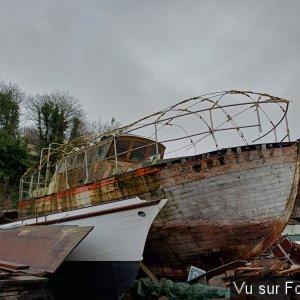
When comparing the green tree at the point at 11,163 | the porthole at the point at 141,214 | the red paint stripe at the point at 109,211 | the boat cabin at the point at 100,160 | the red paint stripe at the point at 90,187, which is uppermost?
the green tree at the point at 11,163

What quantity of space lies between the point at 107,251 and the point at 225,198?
3.08m

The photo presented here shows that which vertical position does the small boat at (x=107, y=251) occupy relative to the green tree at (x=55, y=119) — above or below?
below

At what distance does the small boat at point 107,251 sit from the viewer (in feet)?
25.7

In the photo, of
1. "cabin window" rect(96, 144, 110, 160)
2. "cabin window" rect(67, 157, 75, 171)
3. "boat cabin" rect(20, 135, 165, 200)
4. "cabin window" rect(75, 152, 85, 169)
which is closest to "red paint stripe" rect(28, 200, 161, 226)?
"boat cabin" rect(20, 135, 165, 200)

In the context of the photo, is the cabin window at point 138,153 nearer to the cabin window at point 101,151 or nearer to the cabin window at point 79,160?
the cabin window at point 101,151

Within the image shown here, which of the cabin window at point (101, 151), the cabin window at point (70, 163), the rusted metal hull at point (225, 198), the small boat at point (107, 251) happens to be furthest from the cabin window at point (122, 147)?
the small boat at point (107, 251)

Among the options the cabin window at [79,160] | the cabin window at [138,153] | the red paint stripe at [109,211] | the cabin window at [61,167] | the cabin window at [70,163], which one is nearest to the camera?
the red paint stripe at [109,211]

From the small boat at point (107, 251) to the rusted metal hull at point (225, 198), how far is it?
1307 mm

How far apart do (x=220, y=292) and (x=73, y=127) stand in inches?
1076

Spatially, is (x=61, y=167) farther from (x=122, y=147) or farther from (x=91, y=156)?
(x=122, y=147)

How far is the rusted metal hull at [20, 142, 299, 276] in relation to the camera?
8719mm

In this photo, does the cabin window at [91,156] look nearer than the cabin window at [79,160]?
Yes

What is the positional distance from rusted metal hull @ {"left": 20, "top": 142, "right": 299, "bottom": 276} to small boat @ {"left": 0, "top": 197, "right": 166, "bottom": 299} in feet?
4.29

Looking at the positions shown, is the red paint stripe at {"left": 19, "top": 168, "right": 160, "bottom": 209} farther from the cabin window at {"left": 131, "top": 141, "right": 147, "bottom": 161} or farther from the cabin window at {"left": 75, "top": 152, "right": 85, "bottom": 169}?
the cabin window at {"left": 131, "top": 141, "right": 147, "bottom": 161}
